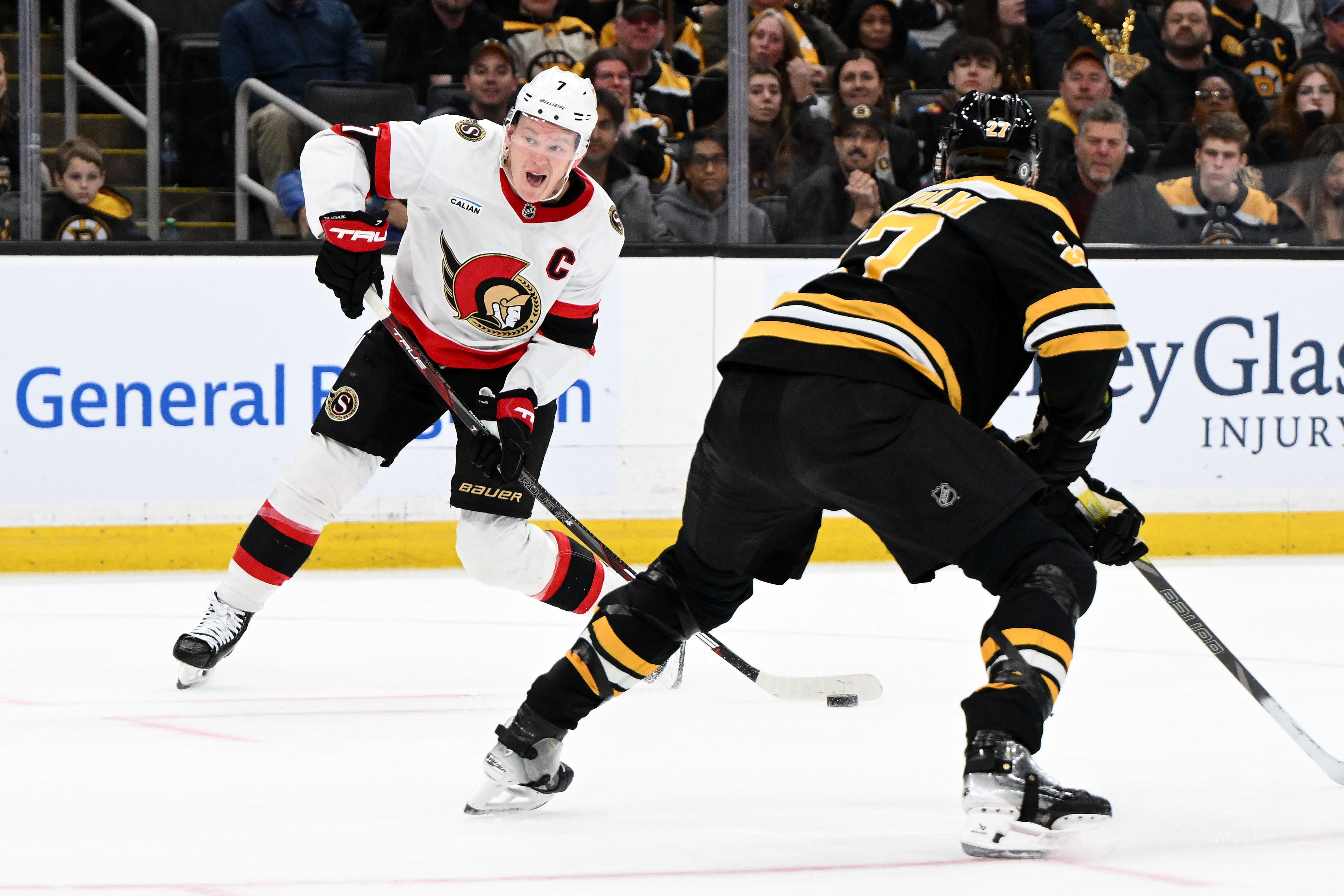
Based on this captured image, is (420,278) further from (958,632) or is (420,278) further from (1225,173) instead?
(1225,173)

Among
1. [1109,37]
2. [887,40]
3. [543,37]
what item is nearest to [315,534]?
[543,37]

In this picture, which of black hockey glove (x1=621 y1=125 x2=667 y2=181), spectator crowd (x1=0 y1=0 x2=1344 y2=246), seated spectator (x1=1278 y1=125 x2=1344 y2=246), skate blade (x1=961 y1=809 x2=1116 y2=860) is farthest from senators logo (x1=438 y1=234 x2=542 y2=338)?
seated spectator (x1=1278 y1=125 x2=1344 y2=246)

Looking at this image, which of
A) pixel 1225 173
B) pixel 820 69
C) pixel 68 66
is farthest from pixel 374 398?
pixel 1225 173

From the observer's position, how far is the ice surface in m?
1.82

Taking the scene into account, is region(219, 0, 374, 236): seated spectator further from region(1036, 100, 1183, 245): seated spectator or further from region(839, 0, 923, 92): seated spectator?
region(1036, 100, 1183, 245): seated spectator

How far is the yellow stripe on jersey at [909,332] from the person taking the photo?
192cm

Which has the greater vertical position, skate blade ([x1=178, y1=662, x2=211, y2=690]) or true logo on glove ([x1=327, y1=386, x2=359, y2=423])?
true logo on glove ([x1=327, y1=386, x2=359, y2=423])

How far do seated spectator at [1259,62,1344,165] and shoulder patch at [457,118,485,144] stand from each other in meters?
Result: 3.29

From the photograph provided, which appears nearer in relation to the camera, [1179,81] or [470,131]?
[470,131]

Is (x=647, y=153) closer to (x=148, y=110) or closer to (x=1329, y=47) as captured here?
(x=148, y=110)

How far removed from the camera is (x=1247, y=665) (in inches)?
134

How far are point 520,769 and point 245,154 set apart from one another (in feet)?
11.0

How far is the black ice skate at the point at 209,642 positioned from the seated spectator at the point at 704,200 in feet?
7.60

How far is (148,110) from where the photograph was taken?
4961 mm
